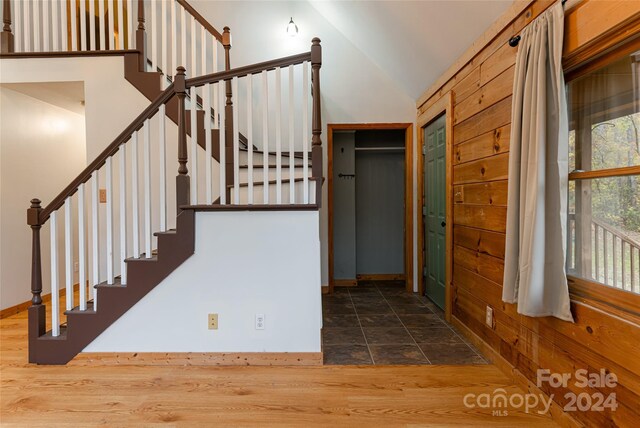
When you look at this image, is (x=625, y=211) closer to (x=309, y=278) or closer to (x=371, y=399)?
(x=371, y=399)

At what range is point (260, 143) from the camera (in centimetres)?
404

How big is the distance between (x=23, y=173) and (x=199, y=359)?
9.55 feet

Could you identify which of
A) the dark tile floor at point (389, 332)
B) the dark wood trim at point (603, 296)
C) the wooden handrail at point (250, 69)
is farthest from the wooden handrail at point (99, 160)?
the dark wood trim at point (603, 296)

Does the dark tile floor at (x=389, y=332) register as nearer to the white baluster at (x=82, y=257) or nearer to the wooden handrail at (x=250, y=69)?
the white baluster at (x=82, y=257)

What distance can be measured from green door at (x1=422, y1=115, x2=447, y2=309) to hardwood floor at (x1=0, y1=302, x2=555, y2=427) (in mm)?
1345

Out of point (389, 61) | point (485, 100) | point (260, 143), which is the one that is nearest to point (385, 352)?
point (485, 100)

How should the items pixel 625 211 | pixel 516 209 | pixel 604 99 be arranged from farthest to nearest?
1. pixel 516 209
2. pixel 604 99
3. pixel 625 211

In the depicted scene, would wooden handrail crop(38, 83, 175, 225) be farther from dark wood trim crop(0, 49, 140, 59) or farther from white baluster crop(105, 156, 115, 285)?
dark wood trim crop(0, 49, 140, 59)

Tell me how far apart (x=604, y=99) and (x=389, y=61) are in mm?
2469

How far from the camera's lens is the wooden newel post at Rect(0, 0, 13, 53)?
10.2 feet

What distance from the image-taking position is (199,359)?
2311mm

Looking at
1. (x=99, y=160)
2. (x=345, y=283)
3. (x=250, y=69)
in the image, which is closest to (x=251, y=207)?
(x=250, y=69)

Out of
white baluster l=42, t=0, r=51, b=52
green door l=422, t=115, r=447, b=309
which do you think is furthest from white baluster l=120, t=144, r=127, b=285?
green door l=422, t=115, r=447, b=309

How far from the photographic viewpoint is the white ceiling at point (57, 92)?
3.18 metres
